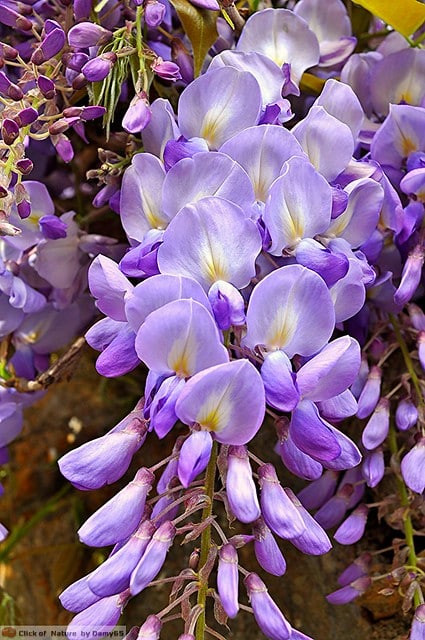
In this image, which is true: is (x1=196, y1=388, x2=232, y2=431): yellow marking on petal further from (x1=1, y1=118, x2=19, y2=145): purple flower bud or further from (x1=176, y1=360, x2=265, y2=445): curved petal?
(x1=1, y1=118, x2=19, y2=145): purple flower bud

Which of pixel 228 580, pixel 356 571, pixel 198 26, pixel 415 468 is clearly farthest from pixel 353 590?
pixel 198 26

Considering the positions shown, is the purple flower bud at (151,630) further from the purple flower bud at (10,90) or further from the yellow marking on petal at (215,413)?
the purple flower bud at (10,90)

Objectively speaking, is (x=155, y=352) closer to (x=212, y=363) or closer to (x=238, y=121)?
(x=212, y=363)

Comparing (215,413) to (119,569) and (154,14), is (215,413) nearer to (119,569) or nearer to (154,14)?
(119,569)

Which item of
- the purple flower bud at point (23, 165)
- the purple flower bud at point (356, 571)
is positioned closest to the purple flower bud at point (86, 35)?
the purple flower bud at point (23, 165)

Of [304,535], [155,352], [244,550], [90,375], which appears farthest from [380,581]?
[90,375]

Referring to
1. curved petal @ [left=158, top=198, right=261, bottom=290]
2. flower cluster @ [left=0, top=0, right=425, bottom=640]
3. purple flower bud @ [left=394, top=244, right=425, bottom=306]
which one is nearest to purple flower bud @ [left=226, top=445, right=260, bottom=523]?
flower cluster @ [left=0, top=0, right=425, bottom=640]
